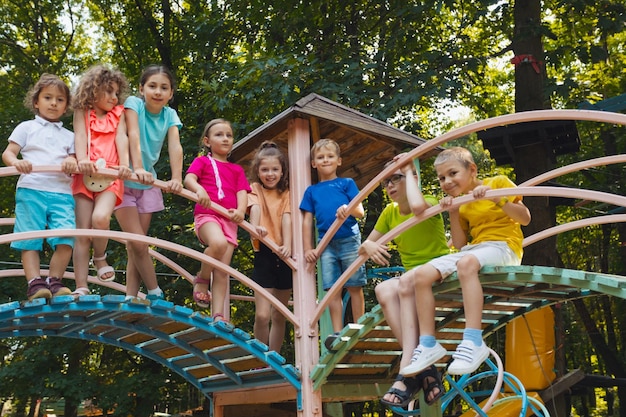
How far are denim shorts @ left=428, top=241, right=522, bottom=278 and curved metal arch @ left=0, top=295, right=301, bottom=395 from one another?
67.3 inches

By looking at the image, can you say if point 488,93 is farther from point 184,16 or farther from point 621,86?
point 184,16

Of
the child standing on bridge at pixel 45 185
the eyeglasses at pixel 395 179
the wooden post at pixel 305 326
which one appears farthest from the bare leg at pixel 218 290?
the eyeglasses at pixel 395 179

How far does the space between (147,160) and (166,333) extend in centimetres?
150

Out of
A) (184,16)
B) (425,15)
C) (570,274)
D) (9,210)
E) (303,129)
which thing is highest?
(184,16)

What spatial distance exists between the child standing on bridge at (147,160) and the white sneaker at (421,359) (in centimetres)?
197

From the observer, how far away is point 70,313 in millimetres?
5254

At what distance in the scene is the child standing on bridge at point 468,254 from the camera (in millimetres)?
4066

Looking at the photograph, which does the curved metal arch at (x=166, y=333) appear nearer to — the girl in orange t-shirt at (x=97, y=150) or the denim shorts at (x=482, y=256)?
the girl in orange t-shirt at (x=97, y=150)

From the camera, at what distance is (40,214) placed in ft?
15.8

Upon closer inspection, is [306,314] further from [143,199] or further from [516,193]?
[516,193]

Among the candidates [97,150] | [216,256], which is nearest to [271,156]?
[216,256]

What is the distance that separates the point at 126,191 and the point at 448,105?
7336 mm

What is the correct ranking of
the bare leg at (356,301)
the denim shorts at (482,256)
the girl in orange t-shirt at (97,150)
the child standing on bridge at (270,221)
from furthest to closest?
the child standing on bridge at (270,221) < the bare leg at (356,301) < the girl in orange t-shirt at (97,150) < the denim shorts at (482,256)

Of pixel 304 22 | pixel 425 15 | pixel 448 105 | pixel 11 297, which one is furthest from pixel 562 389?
pixel 11 297
